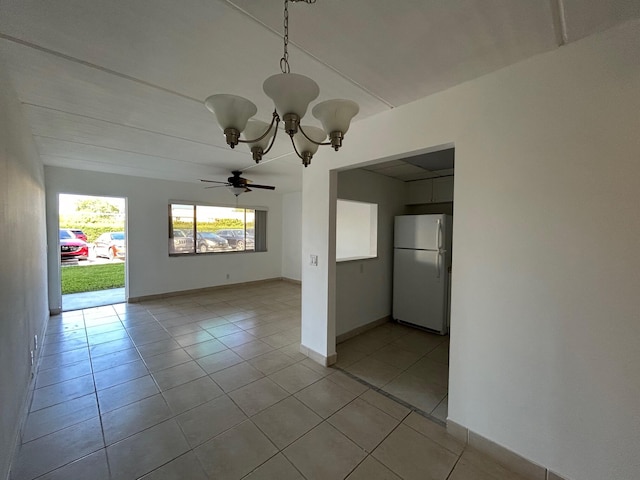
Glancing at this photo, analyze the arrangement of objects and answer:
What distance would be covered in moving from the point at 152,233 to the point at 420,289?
17.0 ft

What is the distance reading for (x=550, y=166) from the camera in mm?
1431

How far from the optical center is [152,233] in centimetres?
527

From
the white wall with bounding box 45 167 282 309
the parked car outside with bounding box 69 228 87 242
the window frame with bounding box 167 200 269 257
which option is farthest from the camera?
the parked car outside with bounding box 69 228 87 242

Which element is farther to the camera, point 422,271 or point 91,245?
point 91,245

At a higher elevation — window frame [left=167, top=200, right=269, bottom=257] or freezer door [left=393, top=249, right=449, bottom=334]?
window frame [left=167, top=200, right=269, bottom=257]

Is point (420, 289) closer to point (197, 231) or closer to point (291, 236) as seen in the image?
point (291, 236)

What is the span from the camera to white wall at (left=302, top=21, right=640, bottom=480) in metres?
1.24

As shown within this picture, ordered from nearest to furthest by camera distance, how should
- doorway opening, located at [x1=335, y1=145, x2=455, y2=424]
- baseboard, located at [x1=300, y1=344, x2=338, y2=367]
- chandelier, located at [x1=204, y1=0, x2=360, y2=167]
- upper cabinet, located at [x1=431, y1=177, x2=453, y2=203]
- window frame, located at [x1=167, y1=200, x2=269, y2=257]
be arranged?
chandelier, located at [x1=204, y1=0, x2=360, y2=167], baseboard, located at [x1=300, y1=344, x2=338, y2=367], doorway opening, located at [x1=335, y1=145, x2=455, y2=424], upper cabinet, located at [x1=431, y1=177, x2=453, y2=203], window frame, located at [x1=167, y1=200, x2=269, y2=257]

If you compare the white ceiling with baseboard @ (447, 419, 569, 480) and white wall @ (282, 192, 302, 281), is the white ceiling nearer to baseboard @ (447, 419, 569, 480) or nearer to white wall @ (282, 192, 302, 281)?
baseboard @ (447, 419, 569, 480)

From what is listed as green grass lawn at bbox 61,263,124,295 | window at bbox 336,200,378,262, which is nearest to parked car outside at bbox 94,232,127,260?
green grass lawn at bbox 61,263,124,295

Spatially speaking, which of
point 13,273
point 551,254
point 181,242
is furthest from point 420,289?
point 181,242

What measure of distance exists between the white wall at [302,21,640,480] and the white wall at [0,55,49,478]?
273 centimetres

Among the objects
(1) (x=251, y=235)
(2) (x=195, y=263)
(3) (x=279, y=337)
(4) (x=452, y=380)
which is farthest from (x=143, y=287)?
(4) (x=452, y=380)

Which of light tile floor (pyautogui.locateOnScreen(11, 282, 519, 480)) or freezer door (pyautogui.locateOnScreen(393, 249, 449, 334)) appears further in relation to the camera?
freezer door (pyautogui.locateOnScreen(393, 249, 449, 334))
